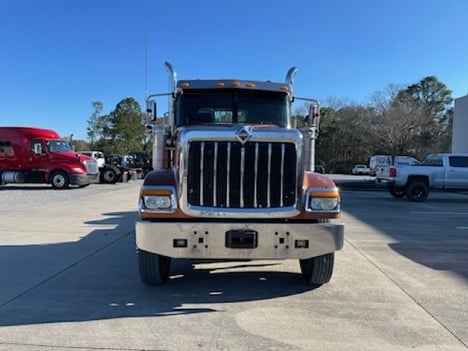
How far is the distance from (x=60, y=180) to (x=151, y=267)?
1977 cm

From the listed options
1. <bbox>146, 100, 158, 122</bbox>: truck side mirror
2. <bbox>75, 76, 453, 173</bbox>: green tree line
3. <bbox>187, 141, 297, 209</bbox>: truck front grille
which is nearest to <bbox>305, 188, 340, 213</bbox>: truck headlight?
<bbox>187, 141, 297, 209</bbox>: truck front grille

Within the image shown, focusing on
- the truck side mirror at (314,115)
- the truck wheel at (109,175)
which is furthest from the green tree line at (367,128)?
the truck side mirror at (314,115)

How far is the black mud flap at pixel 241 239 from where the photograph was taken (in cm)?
514

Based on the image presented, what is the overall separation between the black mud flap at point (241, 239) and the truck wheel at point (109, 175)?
80.3ft

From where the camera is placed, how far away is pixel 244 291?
584 centimetres

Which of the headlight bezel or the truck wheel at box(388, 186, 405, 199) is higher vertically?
the headlight bezel

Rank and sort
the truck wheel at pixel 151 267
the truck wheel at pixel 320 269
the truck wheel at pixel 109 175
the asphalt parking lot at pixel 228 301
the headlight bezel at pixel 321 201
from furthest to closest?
the truck wheel at pixel 109 175 → the truck wheel at pixel 320 269 → the truck wheel at pixel 151 267 → the headlight bezel at pixel 321 201 → the asphalt parking lot at pixel 228 301

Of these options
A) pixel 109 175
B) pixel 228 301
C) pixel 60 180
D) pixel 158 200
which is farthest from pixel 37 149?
pixel 228 301

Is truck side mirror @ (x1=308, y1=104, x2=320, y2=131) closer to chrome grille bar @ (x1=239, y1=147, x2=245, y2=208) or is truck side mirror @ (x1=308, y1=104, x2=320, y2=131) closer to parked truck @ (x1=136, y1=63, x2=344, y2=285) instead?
parked truck @ (x1=136, y1=63, x2=344, y2=285)

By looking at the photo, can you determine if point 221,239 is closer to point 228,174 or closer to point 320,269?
point 228,174

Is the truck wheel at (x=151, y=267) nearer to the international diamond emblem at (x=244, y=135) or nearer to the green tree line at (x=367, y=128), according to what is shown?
the international diamond emblem at (x=244, y=135)

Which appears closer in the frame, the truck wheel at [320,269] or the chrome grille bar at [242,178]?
the chrome grille bar at [242,178]

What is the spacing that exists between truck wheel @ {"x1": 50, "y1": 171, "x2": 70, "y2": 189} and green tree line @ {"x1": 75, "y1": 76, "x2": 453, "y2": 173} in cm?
3277

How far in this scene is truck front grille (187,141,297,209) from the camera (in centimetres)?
525
